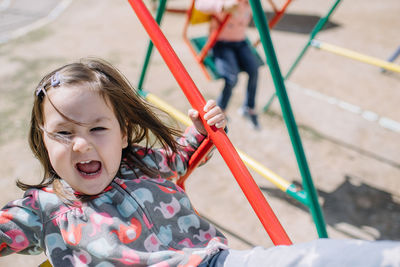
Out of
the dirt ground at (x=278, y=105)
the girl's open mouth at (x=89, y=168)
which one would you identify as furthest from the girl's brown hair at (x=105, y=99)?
the dirt ground at (x=278, y=105)

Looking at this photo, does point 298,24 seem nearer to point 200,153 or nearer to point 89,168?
point 200,153

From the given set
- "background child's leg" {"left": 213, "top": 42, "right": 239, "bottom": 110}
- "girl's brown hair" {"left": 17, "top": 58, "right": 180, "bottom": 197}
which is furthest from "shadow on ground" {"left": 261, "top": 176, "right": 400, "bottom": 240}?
"girl's brown hair" {"left": 17, "top": 58, "right": 180, "bottom": 197}

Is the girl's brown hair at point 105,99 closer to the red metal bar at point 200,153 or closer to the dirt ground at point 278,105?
the red metal bar at point 200,153

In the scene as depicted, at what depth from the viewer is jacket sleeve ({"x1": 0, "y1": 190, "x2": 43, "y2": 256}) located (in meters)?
0.91

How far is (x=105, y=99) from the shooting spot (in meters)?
1.03

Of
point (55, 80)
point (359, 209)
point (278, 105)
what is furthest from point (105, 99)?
point (278, 105)

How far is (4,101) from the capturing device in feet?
9.35

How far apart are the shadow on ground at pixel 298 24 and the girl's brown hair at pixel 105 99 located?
11.2 ft

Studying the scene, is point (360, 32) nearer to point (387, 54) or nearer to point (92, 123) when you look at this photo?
point (387, 54)

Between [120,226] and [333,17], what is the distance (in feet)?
14.0

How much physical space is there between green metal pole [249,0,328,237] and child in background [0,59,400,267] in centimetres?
27

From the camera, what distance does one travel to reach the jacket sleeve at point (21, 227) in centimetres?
91

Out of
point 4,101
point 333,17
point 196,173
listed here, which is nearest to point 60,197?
point 196,173

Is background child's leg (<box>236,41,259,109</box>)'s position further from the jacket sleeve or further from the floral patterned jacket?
the jacket sleeve
